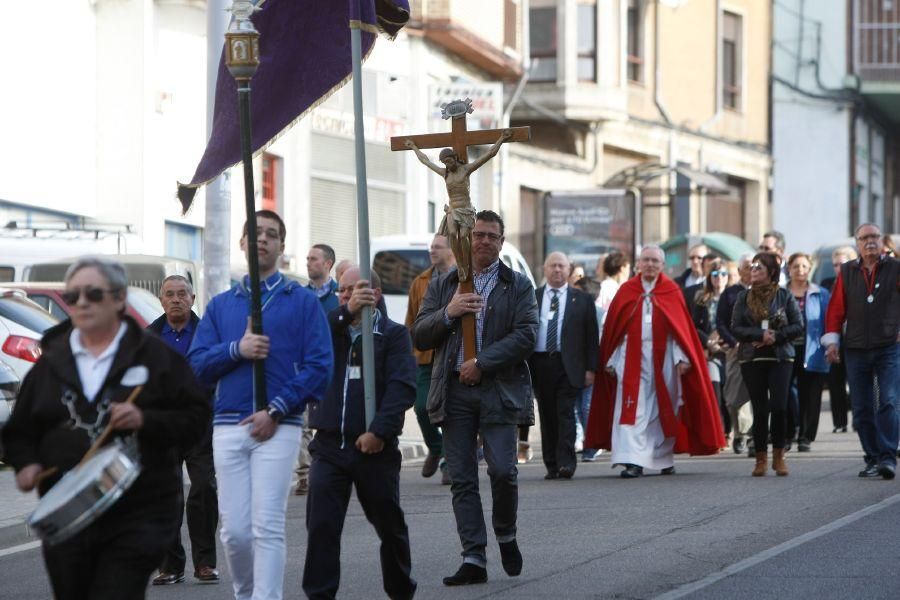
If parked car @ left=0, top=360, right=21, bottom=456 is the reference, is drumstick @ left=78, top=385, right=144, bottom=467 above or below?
above

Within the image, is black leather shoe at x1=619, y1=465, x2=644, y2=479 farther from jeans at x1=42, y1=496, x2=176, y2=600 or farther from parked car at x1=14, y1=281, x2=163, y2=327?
jeans at x1=42, y1=496, x2=176, y2=600

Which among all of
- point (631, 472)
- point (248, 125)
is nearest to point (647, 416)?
point (631, 472)

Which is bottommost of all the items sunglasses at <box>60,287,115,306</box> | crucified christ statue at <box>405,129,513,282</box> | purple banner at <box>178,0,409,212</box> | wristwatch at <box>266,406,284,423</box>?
wristwatch at <box>266,406,284,423</box>

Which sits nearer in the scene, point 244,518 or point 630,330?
point 244,518

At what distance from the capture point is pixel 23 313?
17.0 meters

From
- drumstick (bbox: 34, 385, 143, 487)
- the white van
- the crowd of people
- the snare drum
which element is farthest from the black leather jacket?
the white van

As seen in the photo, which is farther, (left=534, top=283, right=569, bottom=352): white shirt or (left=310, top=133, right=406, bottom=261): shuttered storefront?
(left=310, top=133, right=406, bottom=261): shuttered storefront

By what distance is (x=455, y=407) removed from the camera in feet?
32.1

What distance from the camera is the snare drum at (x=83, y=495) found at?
5.95 m

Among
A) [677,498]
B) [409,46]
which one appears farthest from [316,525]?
[409,46]

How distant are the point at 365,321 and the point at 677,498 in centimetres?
564

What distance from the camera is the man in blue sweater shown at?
25.5ft

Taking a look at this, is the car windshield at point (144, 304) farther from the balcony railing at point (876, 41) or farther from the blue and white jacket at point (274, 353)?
the balcony railing at point (876, 41)

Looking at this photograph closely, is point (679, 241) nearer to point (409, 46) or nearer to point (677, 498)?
point (409, 46)
